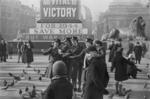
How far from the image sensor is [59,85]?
4848 mm

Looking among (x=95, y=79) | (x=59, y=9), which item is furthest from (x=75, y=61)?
(x=59, y=9)

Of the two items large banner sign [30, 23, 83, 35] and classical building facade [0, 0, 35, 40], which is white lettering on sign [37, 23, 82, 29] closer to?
large banner sign [30, 23, 83, 35]

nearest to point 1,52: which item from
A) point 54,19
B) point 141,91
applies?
point 141,91

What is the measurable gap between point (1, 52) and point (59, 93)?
20808 millimetres

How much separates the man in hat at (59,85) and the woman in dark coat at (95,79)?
1.79 m

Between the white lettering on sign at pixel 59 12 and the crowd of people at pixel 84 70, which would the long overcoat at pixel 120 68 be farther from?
the white lettering on sign at pixel 59 12

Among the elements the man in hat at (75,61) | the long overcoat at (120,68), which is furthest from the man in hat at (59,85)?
the man in hat at (75,61)

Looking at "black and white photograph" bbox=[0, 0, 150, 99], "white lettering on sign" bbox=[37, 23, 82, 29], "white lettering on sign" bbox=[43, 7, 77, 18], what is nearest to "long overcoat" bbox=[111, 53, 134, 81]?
"black and white photograph" bbox=[0, 0, 150, 99]

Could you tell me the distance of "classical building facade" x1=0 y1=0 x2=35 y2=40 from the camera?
3238 inches

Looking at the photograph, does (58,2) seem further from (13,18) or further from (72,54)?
(13,18)

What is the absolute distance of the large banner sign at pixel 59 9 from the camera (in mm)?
45309

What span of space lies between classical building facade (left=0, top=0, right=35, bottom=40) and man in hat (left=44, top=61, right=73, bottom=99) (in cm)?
7402

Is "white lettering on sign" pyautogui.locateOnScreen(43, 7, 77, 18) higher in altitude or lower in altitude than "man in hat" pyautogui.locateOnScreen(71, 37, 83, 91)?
higher

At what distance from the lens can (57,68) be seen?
4777mm
